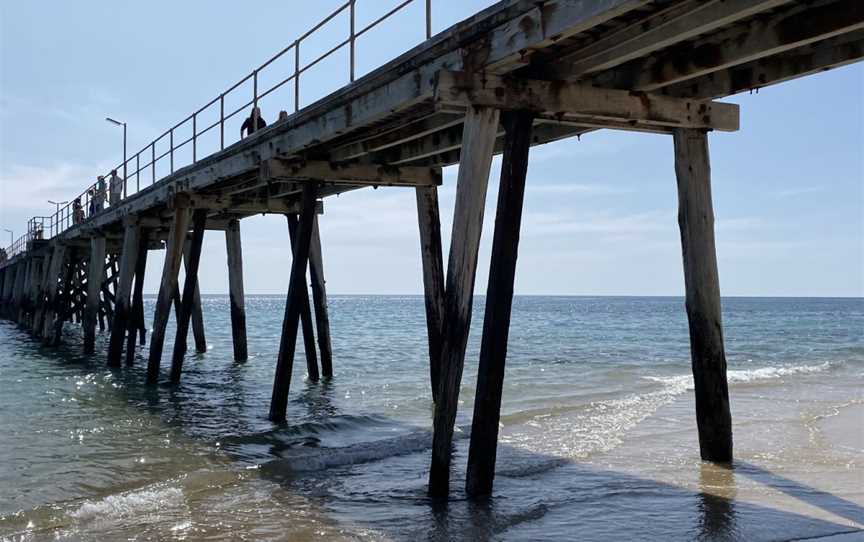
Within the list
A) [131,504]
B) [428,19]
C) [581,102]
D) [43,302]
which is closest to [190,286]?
[131,504]

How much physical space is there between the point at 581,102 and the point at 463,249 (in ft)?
5.71

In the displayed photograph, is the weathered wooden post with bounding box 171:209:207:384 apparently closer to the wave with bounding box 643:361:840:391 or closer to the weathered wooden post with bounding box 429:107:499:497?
the weathered wooden post with bounding box 429:107:499:497

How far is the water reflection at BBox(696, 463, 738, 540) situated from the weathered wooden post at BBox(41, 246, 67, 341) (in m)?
23.5

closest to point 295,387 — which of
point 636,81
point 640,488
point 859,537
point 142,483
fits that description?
point 142,483

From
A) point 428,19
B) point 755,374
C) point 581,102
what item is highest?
point 428,19

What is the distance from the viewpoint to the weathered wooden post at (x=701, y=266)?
802cm

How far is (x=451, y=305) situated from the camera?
7.19 metres

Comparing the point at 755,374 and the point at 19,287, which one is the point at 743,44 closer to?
the point at 755,374

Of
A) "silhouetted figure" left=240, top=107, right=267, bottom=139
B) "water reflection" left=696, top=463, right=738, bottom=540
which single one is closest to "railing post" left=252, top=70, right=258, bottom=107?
"silhouetted figure" left=240, top=107, right=267, bottom=139

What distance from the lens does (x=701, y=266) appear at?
26.3 feet

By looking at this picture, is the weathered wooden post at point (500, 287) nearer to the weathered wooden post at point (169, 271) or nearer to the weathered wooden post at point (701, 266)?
the weathered wooden post at point (701, 266)

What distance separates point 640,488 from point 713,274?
2262 millimetres

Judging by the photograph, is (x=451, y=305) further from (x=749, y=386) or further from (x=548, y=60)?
(x=749, y=386)

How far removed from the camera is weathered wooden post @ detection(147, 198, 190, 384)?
15.9m
